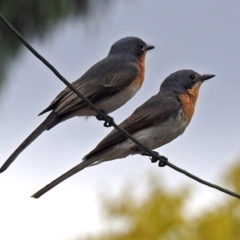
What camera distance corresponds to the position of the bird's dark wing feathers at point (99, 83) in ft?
25.8

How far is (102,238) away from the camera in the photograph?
13.6m

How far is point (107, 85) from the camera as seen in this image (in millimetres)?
8188

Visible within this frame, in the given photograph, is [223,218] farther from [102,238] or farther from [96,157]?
[96,157]

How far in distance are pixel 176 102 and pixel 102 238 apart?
5552 mm

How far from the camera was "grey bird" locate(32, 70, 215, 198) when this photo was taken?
800cm

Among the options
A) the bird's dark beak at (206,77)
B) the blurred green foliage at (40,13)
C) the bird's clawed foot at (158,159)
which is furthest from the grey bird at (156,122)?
the blurred green foliage at (40,13)

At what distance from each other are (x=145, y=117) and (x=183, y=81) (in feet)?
2.12

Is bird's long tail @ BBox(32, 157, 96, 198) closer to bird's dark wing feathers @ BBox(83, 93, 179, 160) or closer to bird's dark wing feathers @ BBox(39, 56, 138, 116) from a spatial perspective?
bird's dark wing feathers @ BBox(83, 93, 179, 160)

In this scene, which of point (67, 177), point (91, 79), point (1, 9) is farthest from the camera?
point (1, 9)

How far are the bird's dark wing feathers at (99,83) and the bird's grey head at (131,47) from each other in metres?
0.17

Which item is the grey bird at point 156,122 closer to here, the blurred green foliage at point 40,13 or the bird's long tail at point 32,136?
the bird's long tail at point 32,136

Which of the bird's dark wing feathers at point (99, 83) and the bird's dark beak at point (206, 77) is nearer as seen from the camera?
the bird's dark wing feathers at point (99, 83)

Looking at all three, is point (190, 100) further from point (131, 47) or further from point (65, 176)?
point (65, 176)

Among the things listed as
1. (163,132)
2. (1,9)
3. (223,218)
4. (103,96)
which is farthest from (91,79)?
(223,218)
